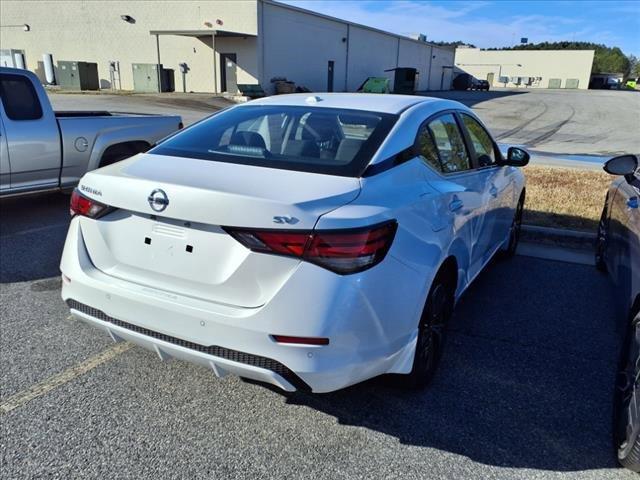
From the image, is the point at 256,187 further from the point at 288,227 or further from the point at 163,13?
the point at 163,13

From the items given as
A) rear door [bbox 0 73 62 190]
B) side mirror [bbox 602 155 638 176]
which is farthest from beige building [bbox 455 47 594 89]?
side mirror [bbox 602 155 638 176]

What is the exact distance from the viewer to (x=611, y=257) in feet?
14.7

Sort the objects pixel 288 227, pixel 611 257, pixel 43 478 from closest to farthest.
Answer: pixel 288 227 < pixel 43 478 < pixel 611 257

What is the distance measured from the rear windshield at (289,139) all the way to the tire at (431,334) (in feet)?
2.87

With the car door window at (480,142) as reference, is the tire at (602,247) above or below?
below

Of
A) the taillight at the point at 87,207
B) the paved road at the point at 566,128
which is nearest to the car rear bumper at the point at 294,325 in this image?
the taillight at the point at 87,207

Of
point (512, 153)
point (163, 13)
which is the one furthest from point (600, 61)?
point (512, 153)

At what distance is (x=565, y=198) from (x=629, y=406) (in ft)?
19.8

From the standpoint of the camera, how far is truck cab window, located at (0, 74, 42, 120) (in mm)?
6168

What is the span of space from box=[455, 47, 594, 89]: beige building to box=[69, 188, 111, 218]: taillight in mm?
85570

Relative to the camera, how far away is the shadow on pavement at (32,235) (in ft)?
16.2

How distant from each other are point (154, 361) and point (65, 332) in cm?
84

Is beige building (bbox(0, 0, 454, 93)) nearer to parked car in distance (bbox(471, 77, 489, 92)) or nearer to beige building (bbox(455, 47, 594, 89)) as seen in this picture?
parked car in distance (bbox(471, 77, 489, 92))

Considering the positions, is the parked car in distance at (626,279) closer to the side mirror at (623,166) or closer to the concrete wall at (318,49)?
the side mirror at (623,166)
